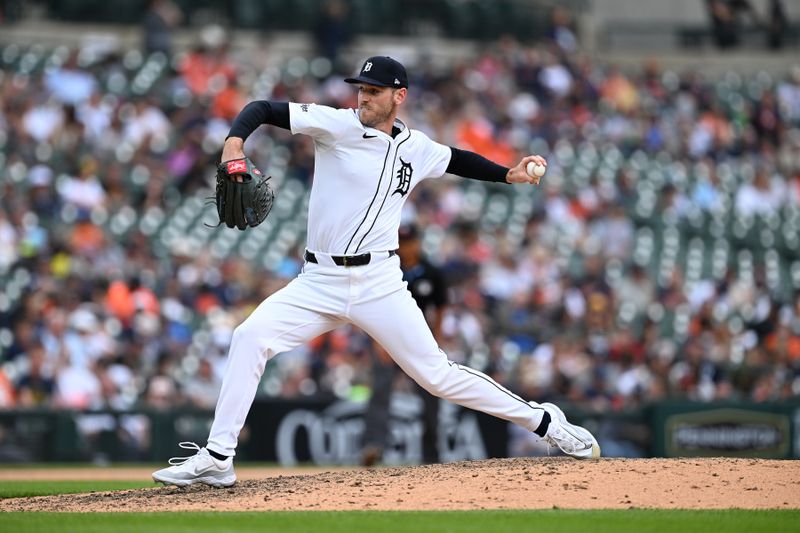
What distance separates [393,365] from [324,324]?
3666mm

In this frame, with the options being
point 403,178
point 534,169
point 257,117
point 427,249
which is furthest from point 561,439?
point 427,249

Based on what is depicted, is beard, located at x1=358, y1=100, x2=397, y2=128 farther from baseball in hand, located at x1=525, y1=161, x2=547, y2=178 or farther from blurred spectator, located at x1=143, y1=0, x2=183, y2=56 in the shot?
blurred spectator, located at x1=143, y1=0, x2=183, y2=56

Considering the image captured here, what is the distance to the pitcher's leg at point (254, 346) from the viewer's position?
252 inches

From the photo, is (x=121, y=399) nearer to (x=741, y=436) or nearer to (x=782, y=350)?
(x=741, y=436)

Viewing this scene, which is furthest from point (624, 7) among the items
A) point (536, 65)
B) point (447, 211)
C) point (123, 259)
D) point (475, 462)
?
point (475, 462)

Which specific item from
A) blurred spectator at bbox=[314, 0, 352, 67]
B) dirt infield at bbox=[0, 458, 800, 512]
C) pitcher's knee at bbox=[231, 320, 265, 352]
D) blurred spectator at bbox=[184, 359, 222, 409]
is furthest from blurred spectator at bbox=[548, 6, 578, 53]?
pitcher's knee at bbox=[231, 320, 265, 352]

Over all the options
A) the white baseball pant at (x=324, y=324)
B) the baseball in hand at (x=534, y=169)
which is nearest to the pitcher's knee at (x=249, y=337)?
the white baseball pant at (x=324, y=324)

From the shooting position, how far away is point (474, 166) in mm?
7016

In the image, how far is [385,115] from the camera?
6625mm

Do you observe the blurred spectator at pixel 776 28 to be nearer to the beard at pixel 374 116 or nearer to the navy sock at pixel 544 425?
the navy sock at pixel 544 425

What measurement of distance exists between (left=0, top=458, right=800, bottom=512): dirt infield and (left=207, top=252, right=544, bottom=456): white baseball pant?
42 cm

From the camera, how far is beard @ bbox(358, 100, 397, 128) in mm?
6566

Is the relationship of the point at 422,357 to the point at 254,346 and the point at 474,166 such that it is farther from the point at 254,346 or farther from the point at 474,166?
the point at 474,166

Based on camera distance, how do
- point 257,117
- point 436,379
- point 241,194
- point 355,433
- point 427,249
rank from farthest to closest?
1. point 427,249
2. point 355,433
3. point 436,379
4. point 241,194
5. point 257,117
